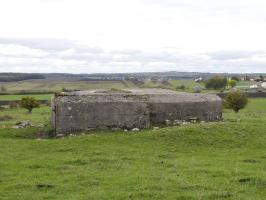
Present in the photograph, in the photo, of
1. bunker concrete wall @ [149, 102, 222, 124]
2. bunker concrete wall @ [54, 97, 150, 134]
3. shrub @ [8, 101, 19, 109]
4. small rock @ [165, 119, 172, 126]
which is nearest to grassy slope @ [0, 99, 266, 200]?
bunker concrete wall @ [54, 97, 150, 134]

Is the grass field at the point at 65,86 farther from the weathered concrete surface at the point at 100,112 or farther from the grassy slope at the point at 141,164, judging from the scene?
the grassy slope at the point at 141,164

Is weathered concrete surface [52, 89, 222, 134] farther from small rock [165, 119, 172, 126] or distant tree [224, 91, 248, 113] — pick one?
distant tree [224, 91, 248, 113]

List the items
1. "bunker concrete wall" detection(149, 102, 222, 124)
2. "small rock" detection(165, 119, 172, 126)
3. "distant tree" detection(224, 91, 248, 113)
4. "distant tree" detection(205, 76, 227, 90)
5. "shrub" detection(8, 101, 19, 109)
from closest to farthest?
1. "small rock" detection(165, 119, 172, 126)
2. "bunker concrete wall" detection(149, 102, 222, 124)
3. "distant tree" detection(224, 91, 248, 113)
4. "shrub" detection(8, 101, 19, 109)
5. "distant tree" detection(205, 76, 227, 90)

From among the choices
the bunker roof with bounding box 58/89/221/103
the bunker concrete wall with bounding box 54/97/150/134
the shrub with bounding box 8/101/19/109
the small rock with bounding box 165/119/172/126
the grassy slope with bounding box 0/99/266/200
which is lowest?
the shrub with bounding box 8/101/19/109

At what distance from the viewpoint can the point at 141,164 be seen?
1598cm

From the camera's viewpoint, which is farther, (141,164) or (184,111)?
(184,111)

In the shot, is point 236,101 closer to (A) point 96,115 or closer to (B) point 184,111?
(B) point 184,111

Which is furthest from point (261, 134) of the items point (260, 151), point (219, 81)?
point (219, 81)

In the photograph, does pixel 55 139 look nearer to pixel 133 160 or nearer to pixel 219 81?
pixel 133 160

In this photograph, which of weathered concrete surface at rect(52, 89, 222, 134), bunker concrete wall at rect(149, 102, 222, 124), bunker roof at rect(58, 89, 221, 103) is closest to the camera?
weathered concrete surface at rect(52, 89, 222, 134)

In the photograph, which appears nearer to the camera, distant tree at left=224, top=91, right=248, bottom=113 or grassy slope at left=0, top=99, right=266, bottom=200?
grassy slope at left=0, top=99, right=266, bottom=200

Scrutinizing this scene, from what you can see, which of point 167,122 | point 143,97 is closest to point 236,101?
point 167,122

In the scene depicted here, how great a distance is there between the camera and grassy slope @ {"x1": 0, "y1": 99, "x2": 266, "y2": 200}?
40.2 ft

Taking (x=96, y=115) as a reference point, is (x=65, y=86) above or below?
below
